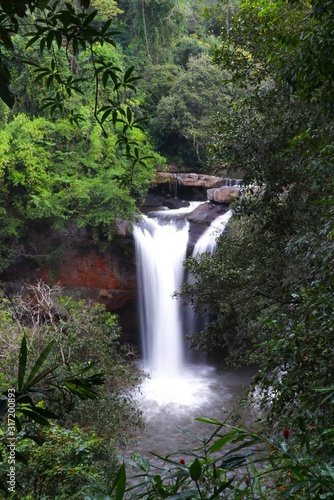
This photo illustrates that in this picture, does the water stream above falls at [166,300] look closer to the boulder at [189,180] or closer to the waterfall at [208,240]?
the waterfall at [208,240]

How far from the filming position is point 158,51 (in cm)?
1967

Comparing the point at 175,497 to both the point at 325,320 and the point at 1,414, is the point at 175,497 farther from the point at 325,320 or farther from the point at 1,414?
the point at 325,320

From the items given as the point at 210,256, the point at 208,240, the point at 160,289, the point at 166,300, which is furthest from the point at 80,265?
the point at 210,256

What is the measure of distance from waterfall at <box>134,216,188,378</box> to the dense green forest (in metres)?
1.25

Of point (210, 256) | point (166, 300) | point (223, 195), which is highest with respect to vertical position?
point (210, 256)

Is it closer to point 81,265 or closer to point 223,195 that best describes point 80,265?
point 81,265

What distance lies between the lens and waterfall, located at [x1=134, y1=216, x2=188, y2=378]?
43.0ft

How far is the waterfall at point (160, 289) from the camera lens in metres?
13.1

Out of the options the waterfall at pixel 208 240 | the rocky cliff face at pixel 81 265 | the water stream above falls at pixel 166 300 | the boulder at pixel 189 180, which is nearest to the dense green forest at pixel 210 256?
the rocky cliff face at pixel 81 265

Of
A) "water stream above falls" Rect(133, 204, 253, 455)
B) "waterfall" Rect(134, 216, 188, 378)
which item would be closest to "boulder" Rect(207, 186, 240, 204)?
"water stream above falls" Rect(133, 204, 253, 455)

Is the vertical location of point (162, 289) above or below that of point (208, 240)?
below

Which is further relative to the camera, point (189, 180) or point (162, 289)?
point (189, 180)

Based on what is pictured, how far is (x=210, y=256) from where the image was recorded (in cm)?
684

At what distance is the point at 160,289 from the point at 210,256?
6523 mm
